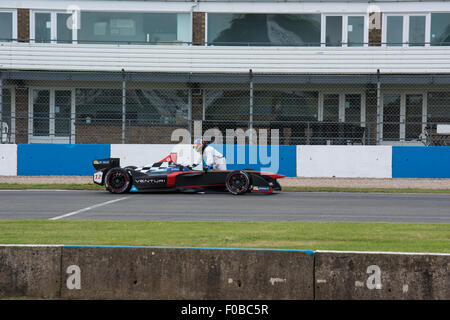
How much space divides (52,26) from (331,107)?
12002 millimetres

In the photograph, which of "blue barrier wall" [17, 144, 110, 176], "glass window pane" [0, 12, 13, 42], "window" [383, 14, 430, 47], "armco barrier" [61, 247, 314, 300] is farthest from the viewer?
"glass window pane" [0, 12, 13, 42]

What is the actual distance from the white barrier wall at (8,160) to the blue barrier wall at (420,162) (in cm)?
1219

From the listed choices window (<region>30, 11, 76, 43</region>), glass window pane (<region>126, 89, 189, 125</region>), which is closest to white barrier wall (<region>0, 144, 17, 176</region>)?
glass window pane (<region>126, 89, 189, 125</region>)

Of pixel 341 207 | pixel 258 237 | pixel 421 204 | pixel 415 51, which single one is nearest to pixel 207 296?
pixel 258 237

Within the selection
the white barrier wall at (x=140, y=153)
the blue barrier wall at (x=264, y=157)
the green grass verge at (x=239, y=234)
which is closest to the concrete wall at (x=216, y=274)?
the green grass verge at (x=239, y=234)

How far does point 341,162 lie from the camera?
2003 cm

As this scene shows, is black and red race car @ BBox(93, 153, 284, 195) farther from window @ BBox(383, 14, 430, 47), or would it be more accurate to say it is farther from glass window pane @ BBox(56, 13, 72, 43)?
window @ BBox(383, 14, 430, 47)

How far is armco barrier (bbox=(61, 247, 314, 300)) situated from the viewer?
6.14m

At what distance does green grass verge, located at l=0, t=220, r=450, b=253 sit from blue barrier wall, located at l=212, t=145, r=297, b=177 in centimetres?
1051

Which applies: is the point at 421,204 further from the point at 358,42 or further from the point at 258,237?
the point at 358,42

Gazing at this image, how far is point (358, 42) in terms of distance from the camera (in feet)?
81.6

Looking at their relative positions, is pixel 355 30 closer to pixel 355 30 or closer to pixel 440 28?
pixel 355 30

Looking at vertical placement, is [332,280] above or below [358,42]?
below
